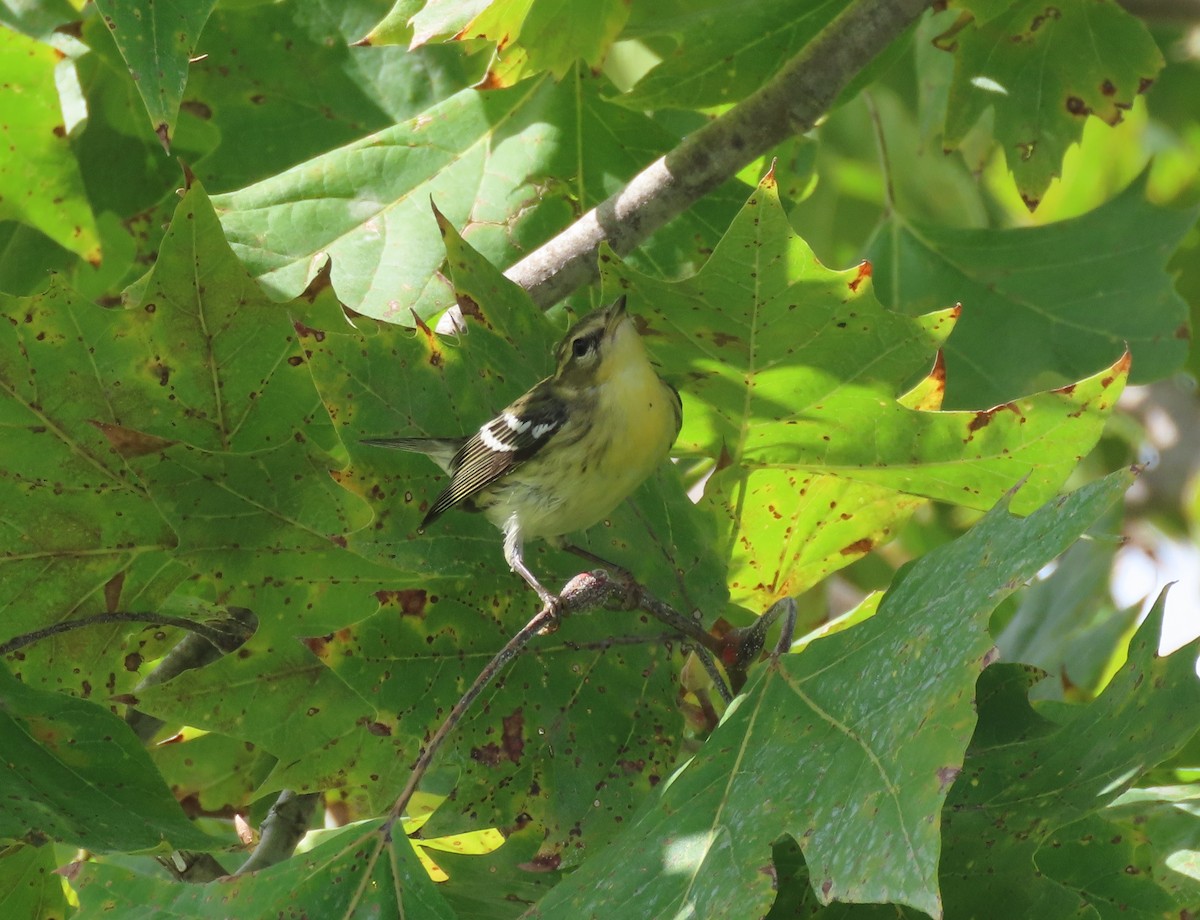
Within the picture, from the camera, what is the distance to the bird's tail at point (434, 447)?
2414 mm

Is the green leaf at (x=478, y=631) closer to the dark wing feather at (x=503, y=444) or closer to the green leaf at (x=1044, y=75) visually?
the dark wing feather at (x=503, y=444)

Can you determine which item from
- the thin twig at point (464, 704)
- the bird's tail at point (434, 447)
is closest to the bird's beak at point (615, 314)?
the bird's tail at point (434, 447)

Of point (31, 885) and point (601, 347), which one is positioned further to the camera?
point (601, 347)

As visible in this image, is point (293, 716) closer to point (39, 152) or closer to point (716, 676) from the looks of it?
point (716, 676)

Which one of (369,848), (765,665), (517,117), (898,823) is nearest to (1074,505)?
(898,823)

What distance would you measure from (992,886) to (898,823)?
57 centimetres

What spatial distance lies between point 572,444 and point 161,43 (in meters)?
1.40

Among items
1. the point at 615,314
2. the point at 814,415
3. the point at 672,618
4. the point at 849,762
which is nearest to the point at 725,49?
the point at 615,314

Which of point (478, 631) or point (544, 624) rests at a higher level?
point (544, 624)

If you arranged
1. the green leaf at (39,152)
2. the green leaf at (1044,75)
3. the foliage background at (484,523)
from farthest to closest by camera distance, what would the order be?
the green leaf at (1044,75), the green leaf at (39,152), the foliage background at (484,523)

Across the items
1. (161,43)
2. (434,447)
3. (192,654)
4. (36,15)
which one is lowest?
(192,654)

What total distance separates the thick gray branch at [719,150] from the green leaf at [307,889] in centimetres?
130

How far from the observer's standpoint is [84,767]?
94.3 inches

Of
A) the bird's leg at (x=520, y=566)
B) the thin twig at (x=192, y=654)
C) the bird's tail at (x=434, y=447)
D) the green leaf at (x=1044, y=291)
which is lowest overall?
the green leaf at (x=1044, y=291)
